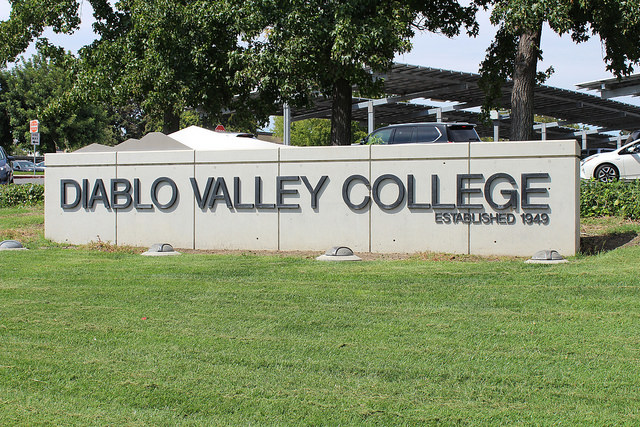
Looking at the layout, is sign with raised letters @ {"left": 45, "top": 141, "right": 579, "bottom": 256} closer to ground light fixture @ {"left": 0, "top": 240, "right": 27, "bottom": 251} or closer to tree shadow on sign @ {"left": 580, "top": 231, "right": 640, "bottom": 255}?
tree shadow on sign @ {"left": 580, "top": 231, "right": 640, "bottom": 255}

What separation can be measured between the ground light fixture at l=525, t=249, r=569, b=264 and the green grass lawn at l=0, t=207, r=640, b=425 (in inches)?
13.3

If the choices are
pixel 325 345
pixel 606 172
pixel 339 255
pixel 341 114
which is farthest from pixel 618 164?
pixel 325 345

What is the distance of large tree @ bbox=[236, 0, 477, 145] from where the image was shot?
55.1ft

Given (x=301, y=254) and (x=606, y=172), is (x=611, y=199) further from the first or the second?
(x=301, y=254)

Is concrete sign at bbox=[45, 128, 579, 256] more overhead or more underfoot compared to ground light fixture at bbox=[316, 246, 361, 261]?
more overhead

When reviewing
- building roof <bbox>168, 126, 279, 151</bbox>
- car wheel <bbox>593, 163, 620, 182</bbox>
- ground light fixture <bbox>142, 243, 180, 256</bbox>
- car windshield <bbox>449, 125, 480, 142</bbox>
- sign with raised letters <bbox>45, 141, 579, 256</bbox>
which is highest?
car windshield <bbox>449, 125, 480, 142</bbox>

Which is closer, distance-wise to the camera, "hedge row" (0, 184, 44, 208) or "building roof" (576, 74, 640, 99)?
"hedge row" (0, 184, 44, 208)

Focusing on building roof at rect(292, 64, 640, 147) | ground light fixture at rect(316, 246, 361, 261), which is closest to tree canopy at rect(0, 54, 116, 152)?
building roof at rect(292, 64, 640, 147)

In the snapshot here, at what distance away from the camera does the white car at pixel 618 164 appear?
19797 mm

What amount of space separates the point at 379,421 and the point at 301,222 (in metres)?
7.56

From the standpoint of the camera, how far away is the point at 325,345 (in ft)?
18.4

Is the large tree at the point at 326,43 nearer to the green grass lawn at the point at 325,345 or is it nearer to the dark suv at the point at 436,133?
the dark suv at the point at 436,133

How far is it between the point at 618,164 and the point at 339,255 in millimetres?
12880

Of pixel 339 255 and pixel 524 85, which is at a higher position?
pixel 524 85
